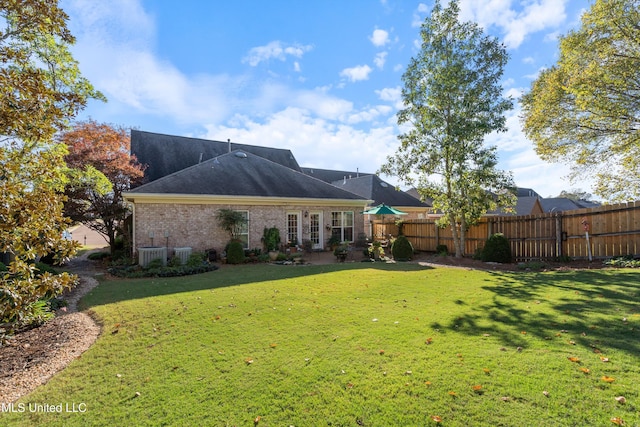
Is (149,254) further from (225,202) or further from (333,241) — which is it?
(333,241)

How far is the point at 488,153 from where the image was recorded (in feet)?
41.1

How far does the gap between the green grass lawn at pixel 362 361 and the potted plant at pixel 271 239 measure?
7832 mm

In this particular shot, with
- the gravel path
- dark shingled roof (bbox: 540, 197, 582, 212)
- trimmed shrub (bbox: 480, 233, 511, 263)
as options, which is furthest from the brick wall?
dark shingled roof (bbox: 540, 197, 582, 212)

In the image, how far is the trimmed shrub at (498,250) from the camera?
12125 millimetres

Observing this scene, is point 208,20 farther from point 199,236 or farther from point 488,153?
point 488,153

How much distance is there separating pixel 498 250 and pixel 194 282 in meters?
11.6

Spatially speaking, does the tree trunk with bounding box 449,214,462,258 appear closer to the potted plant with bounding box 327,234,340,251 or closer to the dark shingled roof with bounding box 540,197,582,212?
the potted plant with bounding box 327,234,340,251

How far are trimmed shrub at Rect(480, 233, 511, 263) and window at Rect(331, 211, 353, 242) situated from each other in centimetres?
764

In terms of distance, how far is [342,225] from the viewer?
1780 centimetres

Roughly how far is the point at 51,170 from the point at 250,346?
3564 mm

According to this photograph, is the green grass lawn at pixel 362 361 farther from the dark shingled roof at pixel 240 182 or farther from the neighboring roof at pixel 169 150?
the neighboring roof at pixel 169 150

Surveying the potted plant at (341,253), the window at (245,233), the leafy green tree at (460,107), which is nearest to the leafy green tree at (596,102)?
the leafy green tree at (460,107)

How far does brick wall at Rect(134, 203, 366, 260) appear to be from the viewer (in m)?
13.0

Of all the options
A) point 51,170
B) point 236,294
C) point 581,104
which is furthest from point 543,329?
point 581,104
